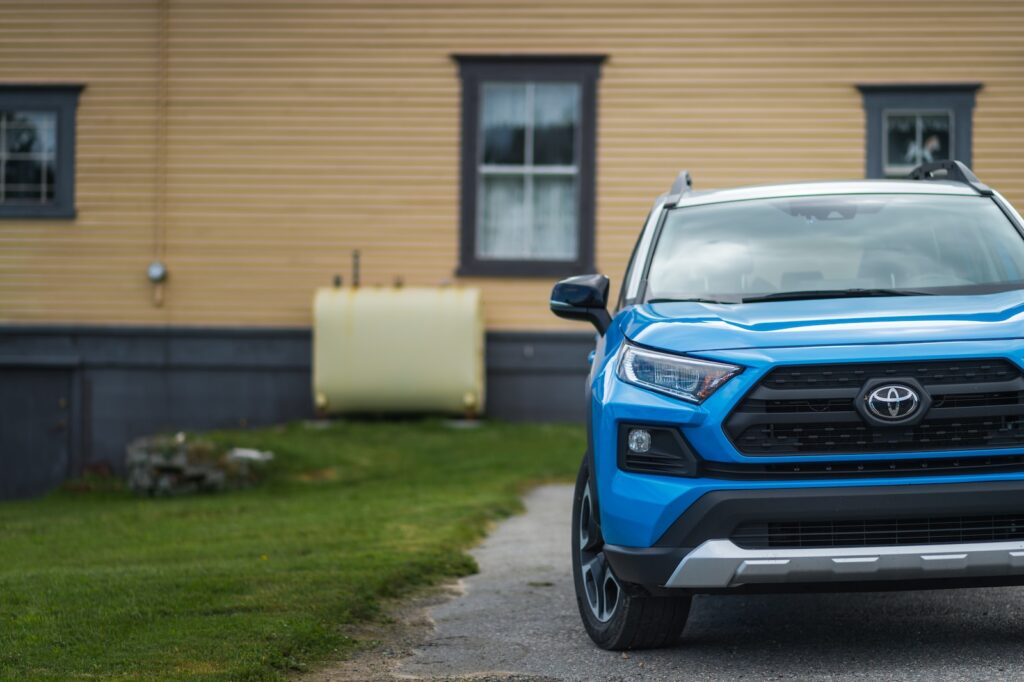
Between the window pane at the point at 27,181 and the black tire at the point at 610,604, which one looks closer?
the black tire at the point at 610,604

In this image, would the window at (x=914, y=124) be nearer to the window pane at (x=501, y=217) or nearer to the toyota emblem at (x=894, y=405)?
the window pane at (x=501, y=217)

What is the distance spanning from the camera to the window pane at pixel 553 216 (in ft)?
52.5

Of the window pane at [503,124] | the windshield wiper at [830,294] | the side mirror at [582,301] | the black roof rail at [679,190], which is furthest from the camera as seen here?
the window pane at [503,124]

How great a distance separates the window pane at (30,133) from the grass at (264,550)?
14.8 feet

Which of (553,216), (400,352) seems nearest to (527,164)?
(553,216)

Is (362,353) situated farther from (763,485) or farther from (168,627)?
(763,485)

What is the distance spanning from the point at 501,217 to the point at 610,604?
1060 cm

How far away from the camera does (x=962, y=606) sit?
6.57 m

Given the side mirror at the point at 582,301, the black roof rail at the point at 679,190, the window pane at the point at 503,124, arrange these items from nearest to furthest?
the side mirror at the point at 582,301 → the black roof rail at the point at 679,190 → the window pane at the point at 503,124

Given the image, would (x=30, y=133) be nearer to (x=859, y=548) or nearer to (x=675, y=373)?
(x=675, y=373)

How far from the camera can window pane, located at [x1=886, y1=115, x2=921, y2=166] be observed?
15.9m

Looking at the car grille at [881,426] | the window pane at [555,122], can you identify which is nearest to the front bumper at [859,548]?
the car grille at [881,426]

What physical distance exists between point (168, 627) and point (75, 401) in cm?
1091

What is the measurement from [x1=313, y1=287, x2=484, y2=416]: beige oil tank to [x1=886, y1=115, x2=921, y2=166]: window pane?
4.80 meters
